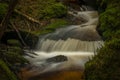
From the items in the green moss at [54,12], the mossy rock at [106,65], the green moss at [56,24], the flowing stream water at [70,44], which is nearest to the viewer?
the mossy rock at [106,65]

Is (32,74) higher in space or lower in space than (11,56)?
lower

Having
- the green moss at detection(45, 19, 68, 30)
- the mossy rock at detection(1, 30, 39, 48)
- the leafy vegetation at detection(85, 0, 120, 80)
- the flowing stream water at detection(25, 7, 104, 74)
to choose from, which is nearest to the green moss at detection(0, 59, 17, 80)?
the leafy vegetation at detection(85, 0, 120, 80)

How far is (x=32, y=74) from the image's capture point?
27.5 feet

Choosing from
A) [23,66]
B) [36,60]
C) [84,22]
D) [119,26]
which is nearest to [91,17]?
[84,22]

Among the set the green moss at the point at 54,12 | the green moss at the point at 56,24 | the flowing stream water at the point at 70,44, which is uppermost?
the green moss at the point at 54,12

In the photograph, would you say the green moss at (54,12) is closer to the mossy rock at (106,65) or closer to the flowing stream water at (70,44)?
the flowing stream water at (70,44)

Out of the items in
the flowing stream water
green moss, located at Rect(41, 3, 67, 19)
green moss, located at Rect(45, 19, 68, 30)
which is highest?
green moss, located at Rect(41, 3, 67, 19)

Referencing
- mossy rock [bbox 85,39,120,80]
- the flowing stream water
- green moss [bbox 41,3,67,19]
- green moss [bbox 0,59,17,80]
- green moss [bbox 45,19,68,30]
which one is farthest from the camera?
green moss [bbox 41,3,67,19]

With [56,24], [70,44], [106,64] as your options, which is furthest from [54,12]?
[106,64]

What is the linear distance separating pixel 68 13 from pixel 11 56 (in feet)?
28.8

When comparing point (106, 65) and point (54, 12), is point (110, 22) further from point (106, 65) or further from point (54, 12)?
point (106, 65)

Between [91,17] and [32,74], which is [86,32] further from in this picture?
[32,74]

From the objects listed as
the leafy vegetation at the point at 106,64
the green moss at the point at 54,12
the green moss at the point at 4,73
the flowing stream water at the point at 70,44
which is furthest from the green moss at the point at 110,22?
the green moss at the point at 4,73

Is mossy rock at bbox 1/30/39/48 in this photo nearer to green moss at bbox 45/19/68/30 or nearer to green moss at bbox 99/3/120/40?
green moss at bbox 45/19/68/30
